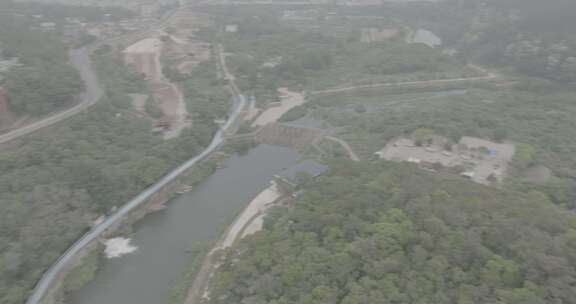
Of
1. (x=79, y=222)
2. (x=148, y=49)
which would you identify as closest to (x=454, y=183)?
(x=79, y=222)

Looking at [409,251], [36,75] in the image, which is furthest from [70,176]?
[409,251]

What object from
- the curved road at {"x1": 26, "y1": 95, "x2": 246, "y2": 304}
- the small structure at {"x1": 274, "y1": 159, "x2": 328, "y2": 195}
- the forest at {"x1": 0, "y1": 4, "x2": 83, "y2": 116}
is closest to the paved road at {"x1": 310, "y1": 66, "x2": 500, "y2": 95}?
the curved road at {"x1": 26, "y1": 95, "x2": 246, "y2": 304}

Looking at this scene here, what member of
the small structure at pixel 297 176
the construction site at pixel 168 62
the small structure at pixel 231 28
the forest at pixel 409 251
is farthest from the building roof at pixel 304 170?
the small structure at pixel 231 28

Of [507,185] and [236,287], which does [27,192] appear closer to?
[236,287]

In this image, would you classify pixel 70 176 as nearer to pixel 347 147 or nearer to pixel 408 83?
pixel 347 147

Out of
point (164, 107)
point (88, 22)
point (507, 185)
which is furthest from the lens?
point (88, 22)

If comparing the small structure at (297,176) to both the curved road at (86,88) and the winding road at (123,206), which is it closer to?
the winding road at (123,206)

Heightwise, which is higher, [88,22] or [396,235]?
[88,22]
